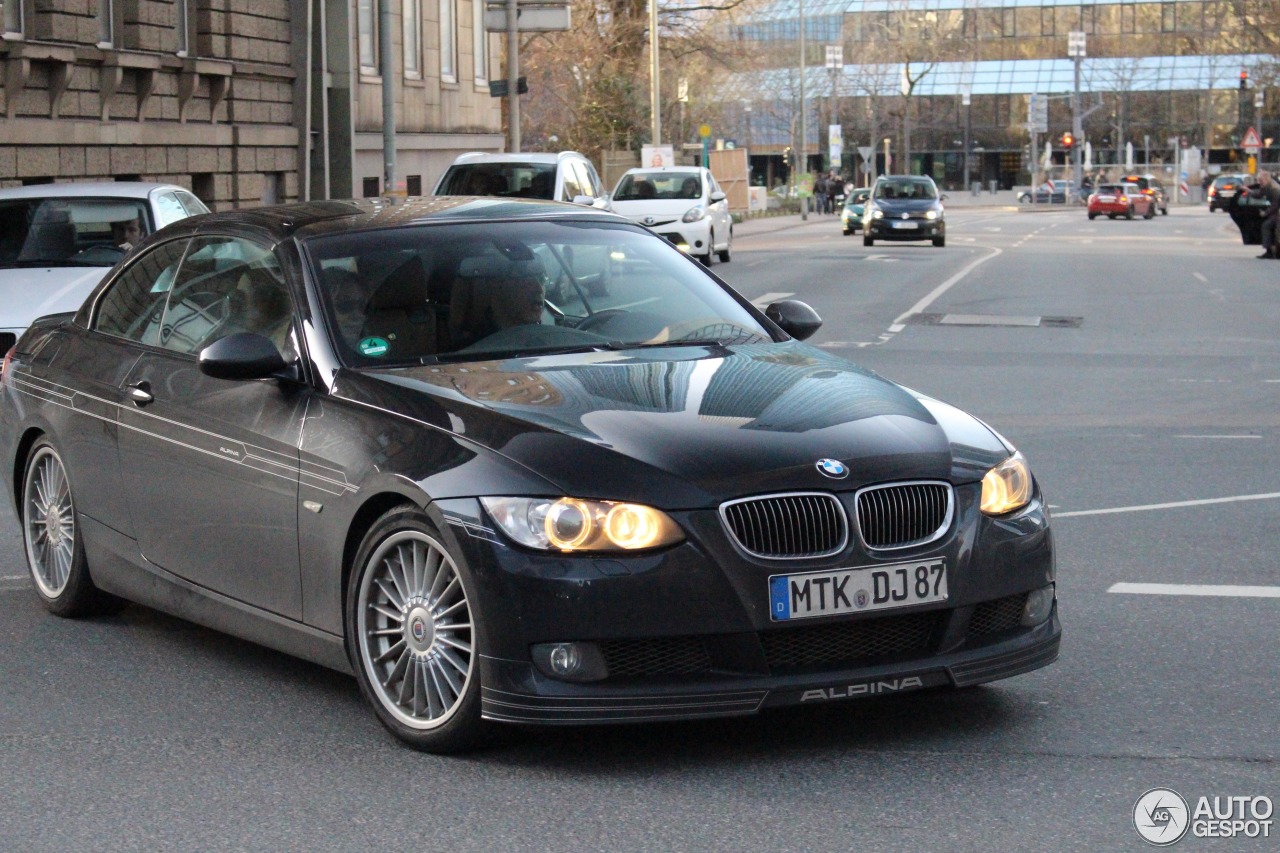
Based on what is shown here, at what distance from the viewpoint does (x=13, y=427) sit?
739 cm

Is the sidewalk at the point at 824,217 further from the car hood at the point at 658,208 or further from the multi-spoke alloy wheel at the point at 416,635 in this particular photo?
the multi-spoke alloy wheel at the point at 416,635

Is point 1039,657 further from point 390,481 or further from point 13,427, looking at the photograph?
point 13,427

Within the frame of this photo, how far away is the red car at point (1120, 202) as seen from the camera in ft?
253

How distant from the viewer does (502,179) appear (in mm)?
28328

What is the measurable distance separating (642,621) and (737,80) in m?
85.5

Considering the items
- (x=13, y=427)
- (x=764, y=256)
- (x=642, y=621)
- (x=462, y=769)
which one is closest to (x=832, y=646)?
(x=642, y=621)

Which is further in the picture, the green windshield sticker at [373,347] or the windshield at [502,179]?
the windshield at [502,179]

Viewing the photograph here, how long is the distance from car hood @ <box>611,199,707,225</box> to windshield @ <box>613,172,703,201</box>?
26.4 inches

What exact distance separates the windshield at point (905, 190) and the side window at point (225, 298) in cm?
4007

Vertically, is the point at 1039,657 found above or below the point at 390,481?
below

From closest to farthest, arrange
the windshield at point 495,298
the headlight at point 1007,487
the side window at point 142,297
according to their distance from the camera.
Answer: the headlight at point 1007,487 → the windshield at point 495,298 → the side window at point 142,297

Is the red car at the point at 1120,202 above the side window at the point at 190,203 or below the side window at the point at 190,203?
below

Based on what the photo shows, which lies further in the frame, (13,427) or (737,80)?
(737,80)

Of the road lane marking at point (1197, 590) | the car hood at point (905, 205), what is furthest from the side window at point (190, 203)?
the car hood at point (905, 205)
